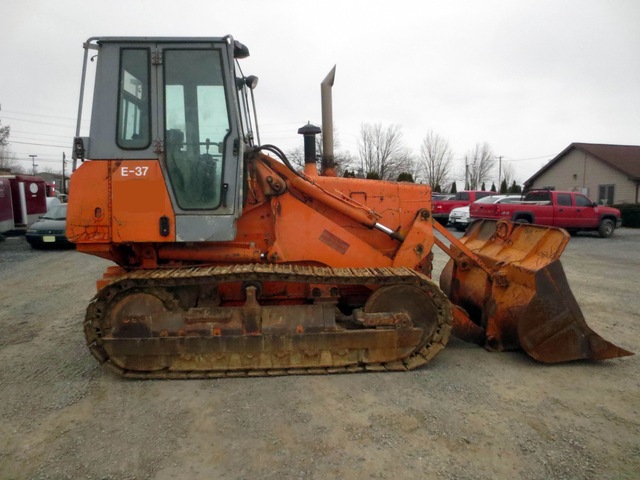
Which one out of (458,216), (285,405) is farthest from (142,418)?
(458,216)

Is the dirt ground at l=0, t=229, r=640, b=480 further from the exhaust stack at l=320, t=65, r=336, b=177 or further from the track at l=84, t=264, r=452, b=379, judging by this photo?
the exhaust stack at l=320, t=65, r=336, b=177

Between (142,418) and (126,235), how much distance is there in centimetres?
168

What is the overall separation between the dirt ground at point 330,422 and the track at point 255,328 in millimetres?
159

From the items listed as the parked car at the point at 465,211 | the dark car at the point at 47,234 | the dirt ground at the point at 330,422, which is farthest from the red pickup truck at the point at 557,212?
the dark car at the point at 47,234

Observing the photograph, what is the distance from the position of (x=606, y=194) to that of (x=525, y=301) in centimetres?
3147

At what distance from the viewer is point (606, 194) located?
30344 mm

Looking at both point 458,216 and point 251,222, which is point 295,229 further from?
point 458,216

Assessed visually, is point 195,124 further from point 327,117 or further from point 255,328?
point 255,328

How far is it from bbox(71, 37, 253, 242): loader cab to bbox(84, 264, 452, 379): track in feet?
1.82

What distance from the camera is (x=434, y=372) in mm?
4309

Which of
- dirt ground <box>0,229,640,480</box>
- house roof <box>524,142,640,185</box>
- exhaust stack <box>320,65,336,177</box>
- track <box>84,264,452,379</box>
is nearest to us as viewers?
Result: dirt ground <box>0,229,640,480</box>

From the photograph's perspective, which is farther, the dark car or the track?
the dark car

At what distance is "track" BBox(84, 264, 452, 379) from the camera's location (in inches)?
164

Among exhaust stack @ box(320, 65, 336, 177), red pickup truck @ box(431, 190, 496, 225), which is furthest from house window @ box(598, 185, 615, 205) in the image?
exhaust stack @ box(320, 65, 336, 177)
